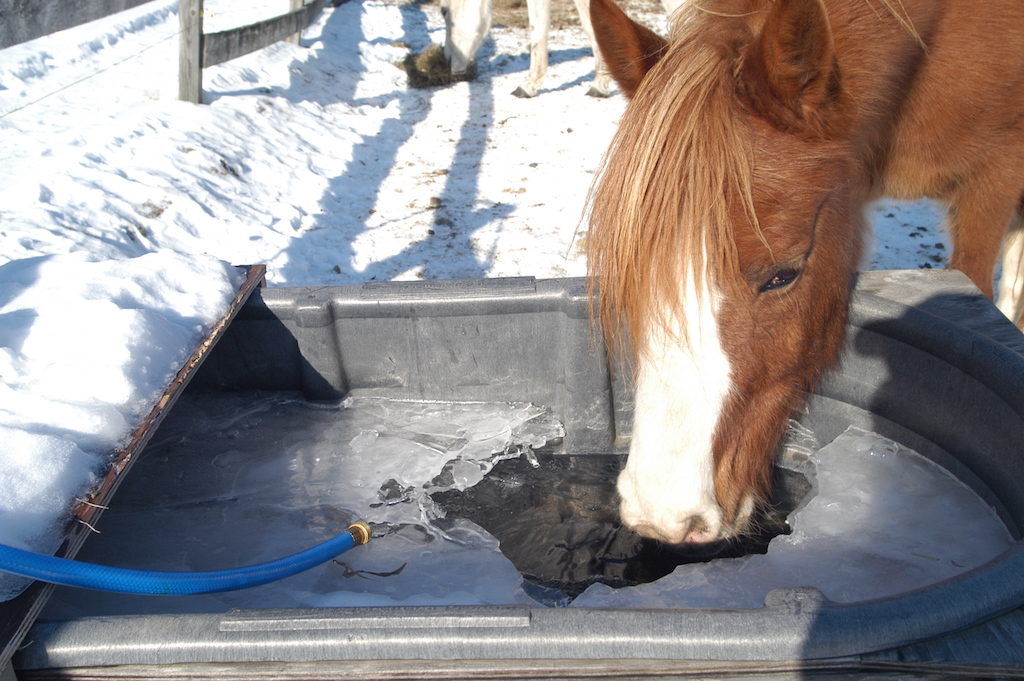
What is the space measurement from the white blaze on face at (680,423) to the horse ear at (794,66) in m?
0.38

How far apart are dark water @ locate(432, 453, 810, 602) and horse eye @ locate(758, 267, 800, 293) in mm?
649

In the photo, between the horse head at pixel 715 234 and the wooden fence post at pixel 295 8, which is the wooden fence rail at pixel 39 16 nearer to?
the horse head at pixel 715 234

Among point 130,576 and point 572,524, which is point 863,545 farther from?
point 130,576

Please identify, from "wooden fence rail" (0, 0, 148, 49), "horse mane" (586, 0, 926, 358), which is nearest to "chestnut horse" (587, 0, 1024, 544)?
"horse mane" (586, 0, 926, 358)

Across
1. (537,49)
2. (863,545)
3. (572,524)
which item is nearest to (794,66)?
(863,545)

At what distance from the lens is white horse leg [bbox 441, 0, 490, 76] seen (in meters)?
7.69

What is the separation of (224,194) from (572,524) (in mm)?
3319

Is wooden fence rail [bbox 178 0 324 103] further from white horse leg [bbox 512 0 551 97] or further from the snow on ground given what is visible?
white horse leg [bbox 512 0 551 97]

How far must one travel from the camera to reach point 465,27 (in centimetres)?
774

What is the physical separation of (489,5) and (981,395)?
707cm

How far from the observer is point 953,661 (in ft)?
3.27

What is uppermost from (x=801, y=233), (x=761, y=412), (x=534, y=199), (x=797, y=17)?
(x=797, y=17)

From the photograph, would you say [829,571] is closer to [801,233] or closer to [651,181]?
[801,233]

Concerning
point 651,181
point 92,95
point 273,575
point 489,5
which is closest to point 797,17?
point 651,181
